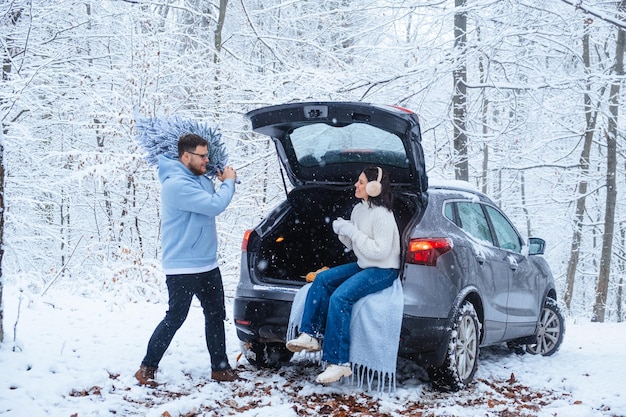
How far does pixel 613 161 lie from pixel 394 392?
12.0 m

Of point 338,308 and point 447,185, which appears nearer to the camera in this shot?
point 338,308

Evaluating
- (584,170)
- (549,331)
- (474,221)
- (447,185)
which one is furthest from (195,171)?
(584,170)

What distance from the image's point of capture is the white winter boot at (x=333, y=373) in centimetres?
474

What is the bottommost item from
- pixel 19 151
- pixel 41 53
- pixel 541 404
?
pixel 541 404

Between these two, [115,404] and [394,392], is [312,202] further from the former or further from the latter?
[115,404]

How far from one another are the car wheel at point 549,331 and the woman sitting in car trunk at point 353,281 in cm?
324

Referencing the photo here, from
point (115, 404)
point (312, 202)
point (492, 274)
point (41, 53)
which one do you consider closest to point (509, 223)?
point (492, 274)

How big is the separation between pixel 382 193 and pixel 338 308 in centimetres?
97

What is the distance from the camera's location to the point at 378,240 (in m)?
4.97

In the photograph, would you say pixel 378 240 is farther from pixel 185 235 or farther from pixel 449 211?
pixel 185 235

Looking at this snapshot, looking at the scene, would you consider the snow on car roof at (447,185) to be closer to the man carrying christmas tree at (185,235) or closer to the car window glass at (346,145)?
the car window glass at (346,145)

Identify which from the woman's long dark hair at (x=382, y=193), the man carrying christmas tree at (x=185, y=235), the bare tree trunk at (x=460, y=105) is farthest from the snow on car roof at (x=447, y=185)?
the bare tree trunk at (x=460, y=105)

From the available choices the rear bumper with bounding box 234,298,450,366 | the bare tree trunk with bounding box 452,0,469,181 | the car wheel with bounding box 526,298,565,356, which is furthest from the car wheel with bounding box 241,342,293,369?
the bare tree trunk with bounding box 452,0,469,181

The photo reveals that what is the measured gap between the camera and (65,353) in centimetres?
545
